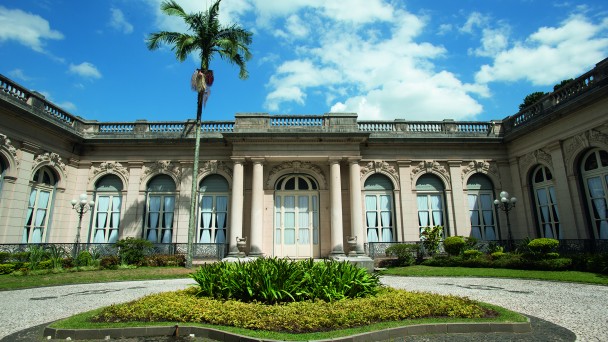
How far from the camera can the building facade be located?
58.1 ft

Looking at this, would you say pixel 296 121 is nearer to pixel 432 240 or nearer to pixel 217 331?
pixel 432 240

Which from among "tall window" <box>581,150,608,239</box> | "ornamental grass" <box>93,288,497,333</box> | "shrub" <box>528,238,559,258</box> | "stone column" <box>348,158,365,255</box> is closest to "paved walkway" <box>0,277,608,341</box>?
"ornamental grass" <box>93,288,497,333</box>

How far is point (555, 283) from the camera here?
10836 mm

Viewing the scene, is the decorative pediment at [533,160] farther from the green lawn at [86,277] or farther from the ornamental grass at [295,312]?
the green lawn at [86,277]

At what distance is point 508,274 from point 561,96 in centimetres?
938

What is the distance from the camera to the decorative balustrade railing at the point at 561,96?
14.3 m

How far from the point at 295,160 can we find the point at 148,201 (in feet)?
27.6

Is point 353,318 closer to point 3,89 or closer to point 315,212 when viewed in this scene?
point 315,212

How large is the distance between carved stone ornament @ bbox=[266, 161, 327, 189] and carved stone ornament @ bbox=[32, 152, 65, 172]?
34.9 ft

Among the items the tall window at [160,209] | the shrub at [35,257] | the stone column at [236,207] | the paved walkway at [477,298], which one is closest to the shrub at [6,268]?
the shrub at [35,257]

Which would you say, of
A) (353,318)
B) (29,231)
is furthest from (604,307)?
(29,231)

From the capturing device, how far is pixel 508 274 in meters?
12.5

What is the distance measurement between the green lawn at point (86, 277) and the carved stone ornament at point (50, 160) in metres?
6.02

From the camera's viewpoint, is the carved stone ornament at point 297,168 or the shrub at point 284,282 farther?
the carved stone ornament at point 297,168
